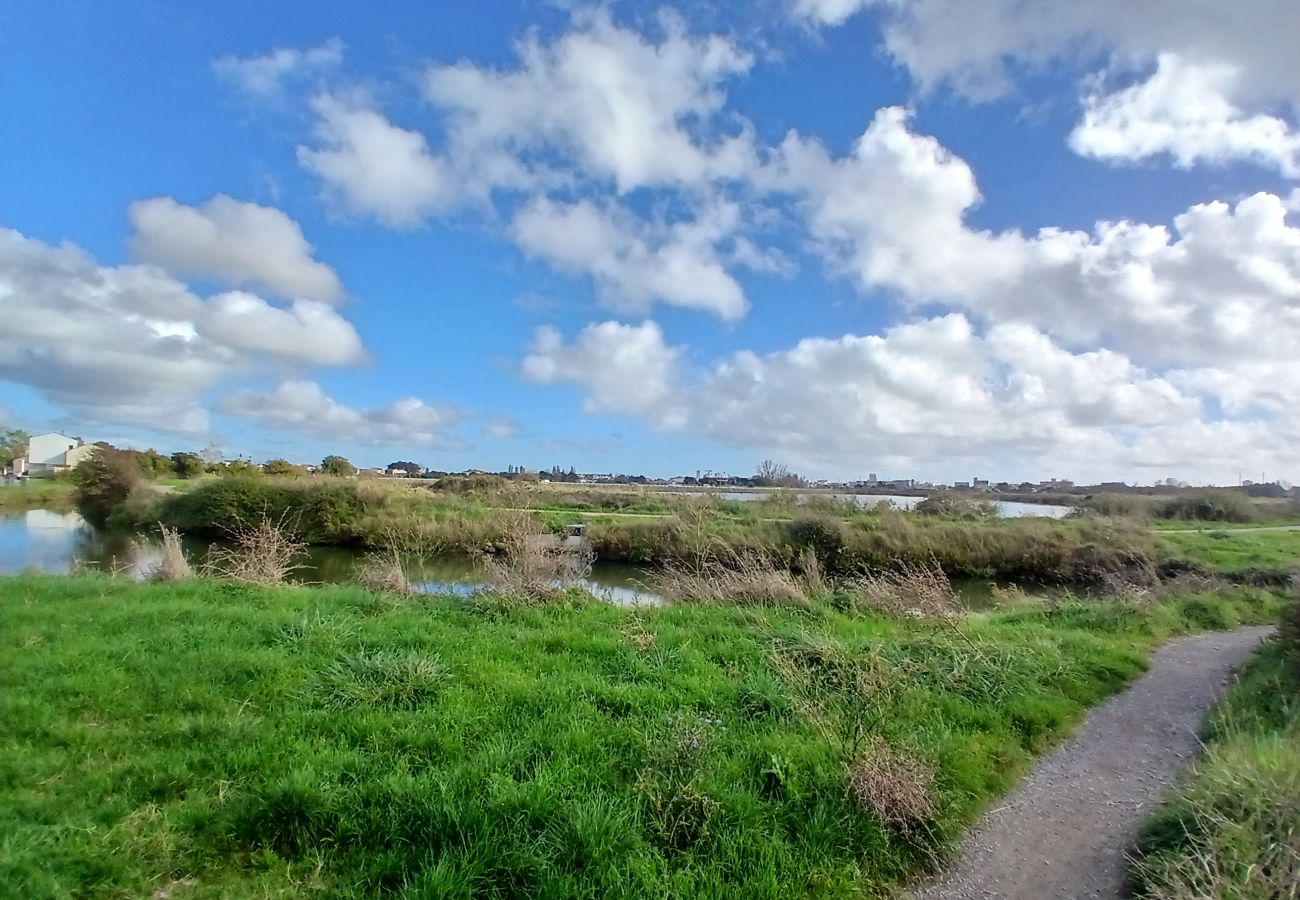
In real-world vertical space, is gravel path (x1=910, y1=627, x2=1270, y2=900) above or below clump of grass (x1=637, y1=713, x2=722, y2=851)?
below

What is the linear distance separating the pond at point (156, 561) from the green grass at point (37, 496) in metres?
6.78

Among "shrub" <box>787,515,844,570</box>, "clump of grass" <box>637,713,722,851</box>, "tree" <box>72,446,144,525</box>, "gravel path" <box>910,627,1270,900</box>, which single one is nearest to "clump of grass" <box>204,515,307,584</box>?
"clump of grass" <box>637,713,722,851</box>

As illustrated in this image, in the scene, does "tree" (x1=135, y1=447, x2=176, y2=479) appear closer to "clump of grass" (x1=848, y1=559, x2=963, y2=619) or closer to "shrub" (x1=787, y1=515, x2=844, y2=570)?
"shrub" (x1=787, y1=515, x2=844, y2=570)

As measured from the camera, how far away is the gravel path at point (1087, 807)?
434 centimetres

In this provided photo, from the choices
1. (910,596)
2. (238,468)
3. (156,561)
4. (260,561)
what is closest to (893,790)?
(910,596)

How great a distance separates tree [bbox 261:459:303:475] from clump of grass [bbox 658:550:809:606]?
110 ft

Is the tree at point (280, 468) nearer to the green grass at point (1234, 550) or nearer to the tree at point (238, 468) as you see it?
the tree at point (238, 468)

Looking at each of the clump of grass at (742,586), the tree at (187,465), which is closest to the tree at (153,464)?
the tree at (187,465)

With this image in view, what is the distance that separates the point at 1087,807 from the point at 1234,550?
28.3m

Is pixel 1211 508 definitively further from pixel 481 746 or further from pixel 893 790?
pixel 481 746

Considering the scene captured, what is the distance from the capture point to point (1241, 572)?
20.0m

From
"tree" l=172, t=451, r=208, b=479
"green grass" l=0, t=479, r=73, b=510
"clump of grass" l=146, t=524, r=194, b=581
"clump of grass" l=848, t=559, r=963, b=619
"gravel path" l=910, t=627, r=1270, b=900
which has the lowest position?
"gravel path" l=910, t=627, r=1270, b=900

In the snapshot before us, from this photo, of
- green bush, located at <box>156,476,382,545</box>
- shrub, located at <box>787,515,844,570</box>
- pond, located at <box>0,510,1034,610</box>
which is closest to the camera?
pond, located at <box>0,510,1034,610</box>

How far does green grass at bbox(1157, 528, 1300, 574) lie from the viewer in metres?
22.0
